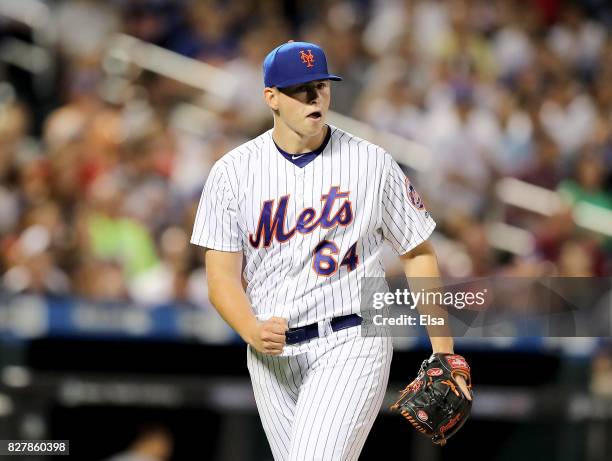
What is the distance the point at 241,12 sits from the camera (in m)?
9.27

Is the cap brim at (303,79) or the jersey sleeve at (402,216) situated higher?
the cap brim at (303,79)

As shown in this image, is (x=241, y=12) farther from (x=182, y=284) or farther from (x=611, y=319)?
(x=611, y=319)

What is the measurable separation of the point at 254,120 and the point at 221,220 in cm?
464

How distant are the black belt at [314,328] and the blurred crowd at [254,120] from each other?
2912 millimetres

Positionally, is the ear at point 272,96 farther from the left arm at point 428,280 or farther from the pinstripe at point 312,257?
the left arm at point 428,280

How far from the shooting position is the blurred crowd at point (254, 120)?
695 centimetres

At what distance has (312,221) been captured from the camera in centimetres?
346

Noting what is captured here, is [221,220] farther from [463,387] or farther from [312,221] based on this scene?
[463,387]

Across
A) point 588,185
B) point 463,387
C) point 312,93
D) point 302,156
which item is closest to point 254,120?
point 588,185

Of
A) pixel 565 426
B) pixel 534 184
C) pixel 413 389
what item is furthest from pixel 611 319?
pixel 413 389

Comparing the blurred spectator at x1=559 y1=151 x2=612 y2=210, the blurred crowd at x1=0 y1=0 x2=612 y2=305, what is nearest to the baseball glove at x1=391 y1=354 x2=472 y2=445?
the blurred crowd at x1=0 y1=0 x2=612 y2=305

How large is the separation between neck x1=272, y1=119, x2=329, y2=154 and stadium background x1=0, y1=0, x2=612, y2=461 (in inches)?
105

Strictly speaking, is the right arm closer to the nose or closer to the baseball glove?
the baseball glove

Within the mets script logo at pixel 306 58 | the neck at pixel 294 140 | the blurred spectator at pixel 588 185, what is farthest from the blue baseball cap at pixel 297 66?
the blurred spectator at pixel 588 185
